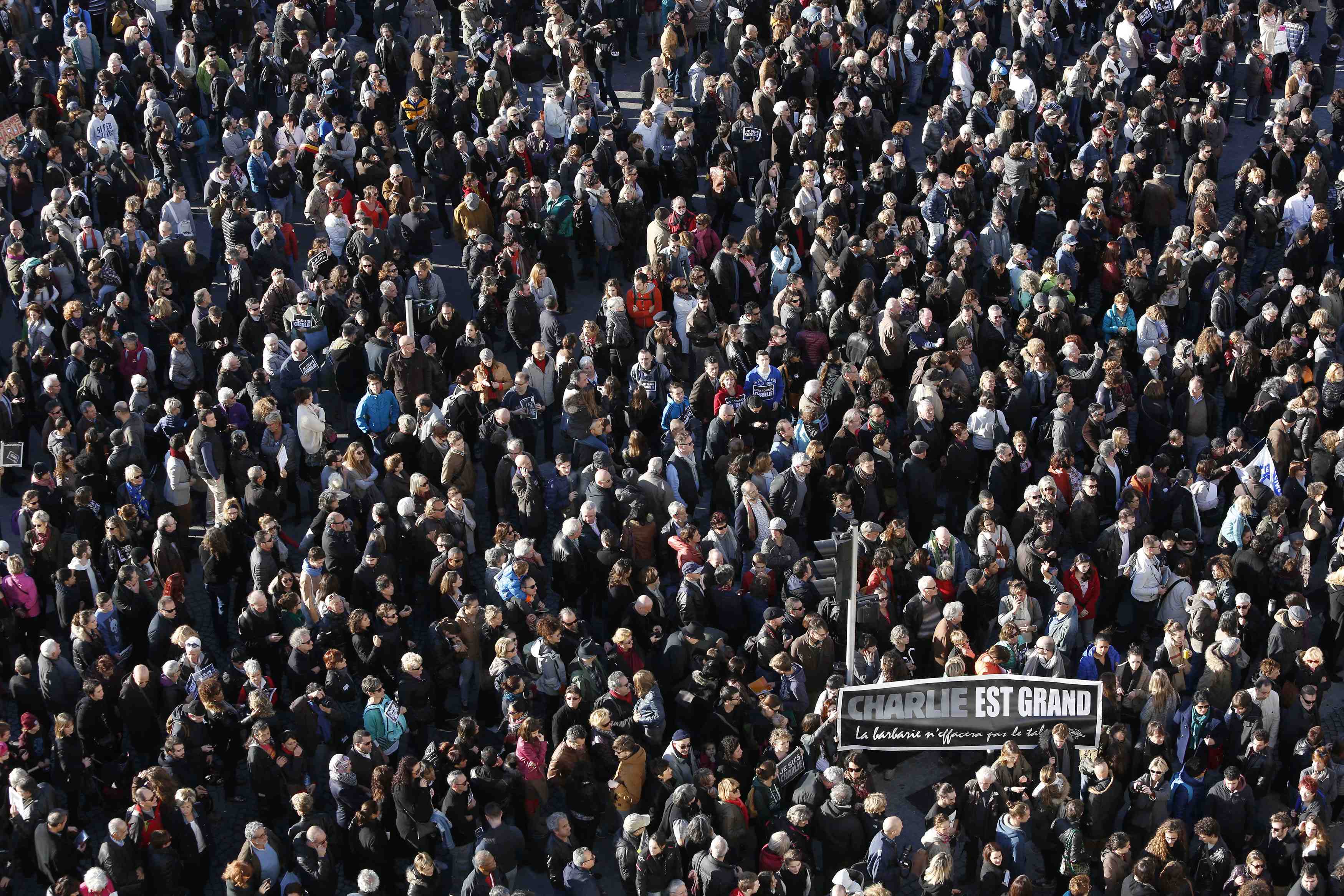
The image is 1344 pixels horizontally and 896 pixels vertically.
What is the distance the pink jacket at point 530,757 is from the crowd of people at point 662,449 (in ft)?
0.22

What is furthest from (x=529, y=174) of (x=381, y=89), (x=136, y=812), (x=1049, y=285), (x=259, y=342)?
(x=136, y=812)

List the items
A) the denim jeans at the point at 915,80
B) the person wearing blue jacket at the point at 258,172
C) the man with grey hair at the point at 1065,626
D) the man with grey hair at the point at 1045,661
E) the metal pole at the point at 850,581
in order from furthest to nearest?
the denim jeans at the point at 915,80, the person wearing blue jacket at the point at 258,172, the man with grey hair at the point at 1065,626, the man with grey hair at the point at 1045,661, the metal pole at the point at 850,581

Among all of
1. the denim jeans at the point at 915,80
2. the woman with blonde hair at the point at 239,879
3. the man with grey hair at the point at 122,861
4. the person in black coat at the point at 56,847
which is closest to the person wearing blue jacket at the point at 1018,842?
the woman with blonde hair at the point at 239,879

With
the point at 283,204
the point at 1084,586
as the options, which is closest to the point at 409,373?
the point at 283,204

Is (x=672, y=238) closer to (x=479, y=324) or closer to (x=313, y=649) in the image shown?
(x=479, y=324)

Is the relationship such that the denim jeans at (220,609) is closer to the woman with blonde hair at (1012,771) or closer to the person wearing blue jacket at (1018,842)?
the woman with blonde hair at (1012,771)

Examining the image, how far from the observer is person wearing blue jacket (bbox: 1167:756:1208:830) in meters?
15.8

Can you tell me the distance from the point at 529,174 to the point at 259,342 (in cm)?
457

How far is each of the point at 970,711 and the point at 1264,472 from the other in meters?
4.43

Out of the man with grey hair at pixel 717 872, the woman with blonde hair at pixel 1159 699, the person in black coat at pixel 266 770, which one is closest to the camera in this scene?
the man with grey hair at pixel 717 872

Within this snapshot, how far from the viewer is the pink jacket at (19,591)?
17.4 m

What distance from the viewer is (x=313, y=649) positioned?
656 inches

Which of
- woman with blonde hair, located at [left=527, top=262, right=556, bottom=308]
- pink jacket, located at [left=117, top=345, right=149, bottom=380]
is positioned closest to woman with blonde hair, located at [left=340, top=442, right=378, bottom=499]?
pink jacket, located at [left=117, top=345, right=149, bottom=380]

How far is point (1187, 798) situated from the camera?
1577cm
